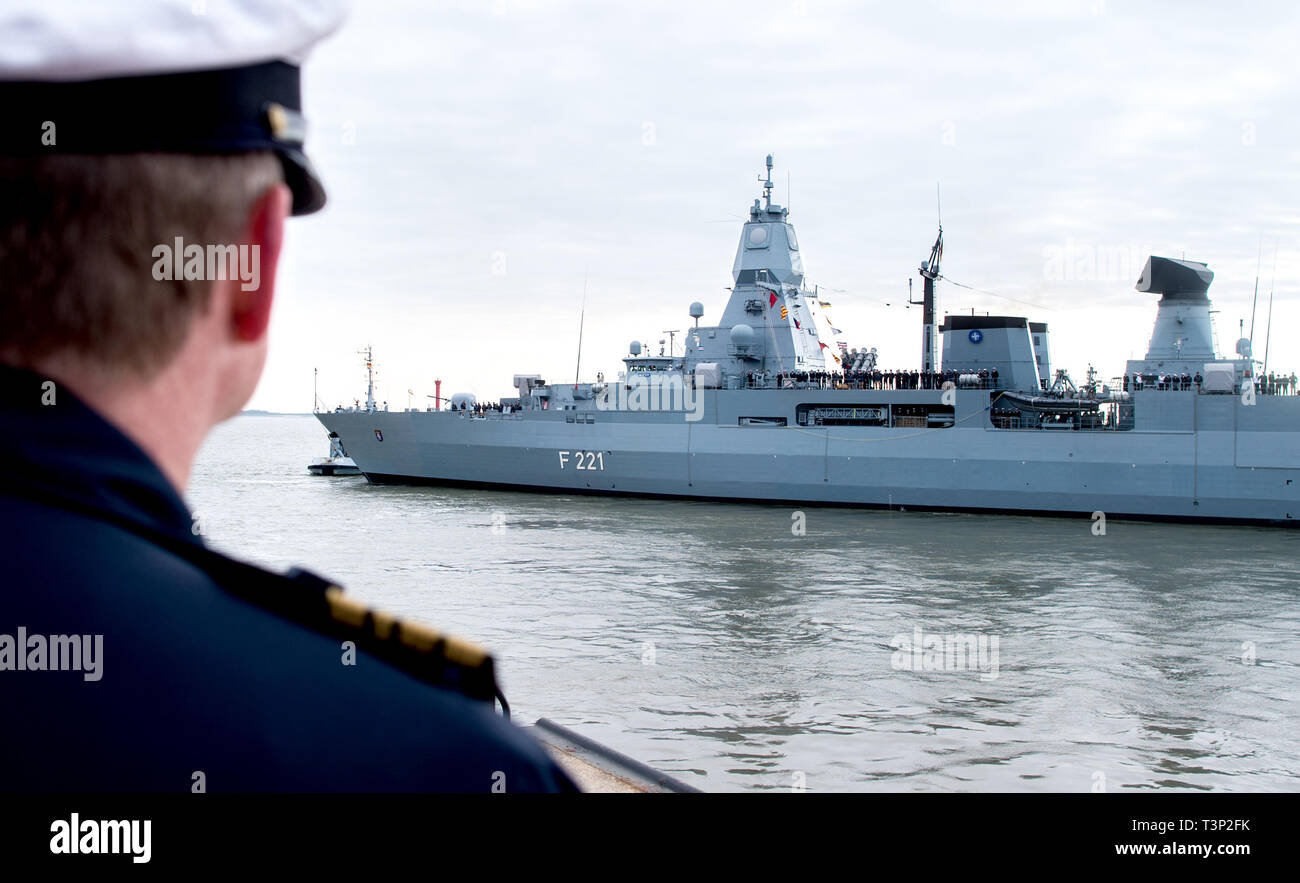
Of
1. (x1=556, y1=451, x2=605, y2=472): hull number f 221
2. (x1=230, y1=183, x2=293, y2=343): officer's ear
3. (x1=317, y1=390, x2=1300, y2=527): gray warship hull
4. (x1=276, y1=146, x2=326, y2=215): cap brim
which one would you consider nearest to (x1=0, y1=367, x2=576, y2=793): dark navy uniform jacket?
(x1=230, y1=183, x2=293, y2=343): officer's ear

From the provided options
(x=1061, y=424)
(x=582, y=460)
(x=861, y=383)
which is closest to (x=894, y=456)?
(x=861, y=383)

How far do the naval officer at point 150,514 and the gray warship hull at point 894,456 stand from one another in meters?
25.8

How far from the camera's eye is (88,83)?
0.77 meters

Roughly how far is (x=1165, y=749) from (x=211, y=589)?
348 inches

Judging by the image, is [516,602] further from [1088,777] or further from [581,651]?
[1088,777]

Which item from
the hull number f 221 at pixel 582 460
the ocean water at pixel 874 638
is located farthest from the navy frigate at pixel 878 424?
the ocean water at pixel 874 638

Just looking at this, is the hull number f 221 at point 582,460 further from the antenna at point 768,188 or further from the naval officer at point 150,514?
the naval officer at point 150,514

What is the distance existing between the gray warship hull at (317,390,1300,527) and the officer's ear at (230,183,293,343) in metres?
25.7

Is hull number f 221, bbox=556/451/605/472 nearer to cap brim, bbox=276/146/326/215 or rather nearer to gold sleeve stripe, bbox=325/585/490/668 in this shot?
cap brim, bbox=276/146/326/215

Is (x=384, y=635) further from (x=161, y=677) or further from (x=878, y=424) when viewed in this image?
(x=878, y=424)

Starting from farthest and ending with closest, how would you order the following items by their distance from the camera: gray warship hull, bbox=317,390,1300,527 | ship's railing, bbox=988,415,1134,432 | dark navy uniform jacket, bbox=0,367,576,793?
ship's railing, bbox=988,415,1134,432 < gray warship hull, bbox=317,390,1300,527 < dark navy uniform jacket, bbox=0,367,576,793

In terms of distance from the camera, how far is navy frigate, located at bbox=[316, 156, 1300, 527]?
24.1 meters

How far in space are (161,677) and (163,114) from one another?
1.40ft
